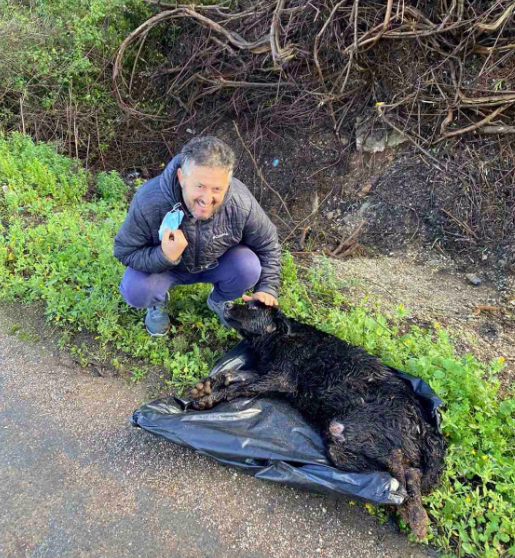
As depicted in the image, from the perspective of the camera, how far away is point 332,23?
4.79 meters

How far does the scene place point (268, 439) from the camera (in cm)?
241

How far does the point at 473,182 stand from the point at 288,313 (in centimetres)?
265

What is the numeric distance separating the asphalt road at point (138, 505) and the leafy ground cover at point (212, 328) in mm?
397

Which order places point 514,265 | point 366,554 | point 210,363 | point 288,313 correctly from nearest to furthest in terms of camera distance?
point 366,554
point 210,363
point 288,313
point 514,265

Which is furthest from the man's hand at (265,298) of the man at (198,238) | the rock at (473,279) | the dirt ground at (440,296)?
the rock at (473,279)

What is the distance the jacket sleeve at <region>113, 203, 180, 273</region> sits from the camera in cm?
272

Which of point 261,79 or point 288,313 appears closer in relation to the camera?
point 288,313

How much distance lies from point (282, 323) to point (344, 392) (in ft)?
2.24

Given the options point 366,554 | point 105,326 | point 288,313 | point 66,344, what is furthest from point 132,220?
point 366,554

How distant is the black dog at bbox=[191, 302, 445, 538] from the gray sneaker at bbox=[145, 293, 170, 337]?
0.53 metres

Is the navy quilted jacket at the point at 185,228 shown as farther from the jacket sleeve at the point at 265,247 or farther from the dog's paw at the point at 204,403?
the dog's paw at the point at 204,403

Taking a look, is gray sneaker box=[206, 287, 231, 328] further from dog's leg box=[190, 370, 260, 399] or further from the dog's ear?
dog's leg box=[190, 370, 260, 399]

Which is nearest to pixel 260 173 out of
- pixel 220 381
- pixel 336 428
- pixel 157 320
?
pixel 157 320

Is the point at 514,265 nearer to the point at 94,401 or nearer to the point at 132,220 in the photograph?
the point at 132,220
